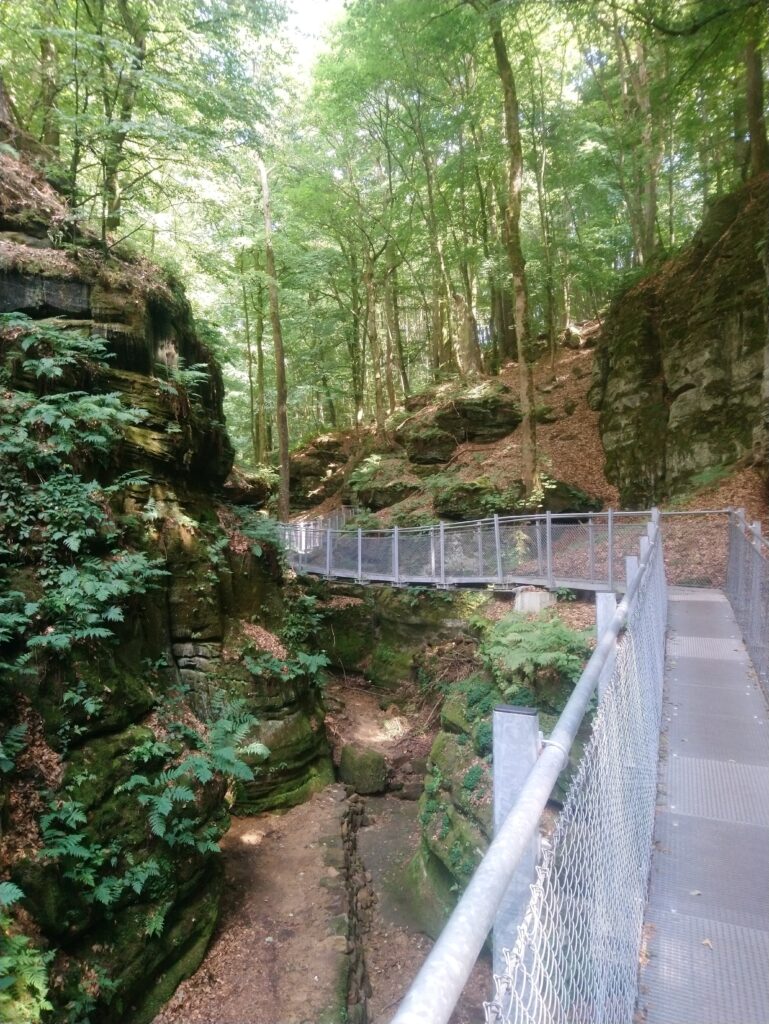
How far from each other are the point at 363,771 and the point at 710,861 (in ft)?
23.4

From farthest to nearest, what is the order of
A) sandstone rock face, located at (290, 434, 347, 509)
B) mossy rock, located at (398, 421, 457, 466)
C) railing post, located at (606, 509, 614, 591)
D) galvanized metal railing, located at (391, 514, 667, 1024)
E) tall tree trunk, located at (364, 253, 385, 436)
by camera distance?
sandstone rock face, located at (290, 434, 347, 509), tall tree trunk, located at (364, 253, 385, 436), mossy rock, located at (398, 421, 457, 466), railing post, located at (606, 509, 614, 591), galvanized metal railing, located at (391, 514, 667, 1024)

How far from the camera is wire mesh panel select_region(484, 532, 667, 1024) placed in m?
1.15

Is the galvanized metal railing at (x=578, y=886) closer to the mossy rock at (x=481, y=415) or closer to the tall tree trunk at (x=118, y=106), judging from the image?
the tall tree trunk at (x=118, y=106)

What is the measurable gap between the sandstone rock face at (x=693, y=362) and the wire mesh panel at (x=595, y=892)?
32.5ft

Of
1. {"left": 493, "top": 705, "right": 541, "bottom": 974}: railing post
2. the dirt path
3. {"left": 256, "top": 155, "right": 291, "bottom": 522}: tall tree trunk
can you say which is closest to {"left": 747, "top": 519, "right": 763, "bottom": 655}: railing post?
{"left": 493, "top": 705, "right": 541, "bottom": 974}: railing post

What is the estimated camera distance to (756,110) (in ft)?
38.5

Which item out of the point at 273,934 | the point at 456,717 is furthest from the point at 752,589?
the point at 273,934

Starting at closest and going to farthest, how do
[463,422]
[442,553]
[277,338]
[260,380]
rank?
[442,553] → [277,338] → [463,422] → [260,380]

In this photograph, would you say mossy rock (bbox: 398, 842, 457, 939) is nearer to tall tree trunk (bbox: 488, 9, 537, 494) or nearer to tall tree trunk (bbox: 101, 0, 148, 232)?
tall tree trunk (bbox: 488, 9, 537, 494)

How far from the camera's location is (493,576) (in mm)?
9805

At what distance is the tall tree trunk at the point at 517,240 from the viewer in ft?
36.9

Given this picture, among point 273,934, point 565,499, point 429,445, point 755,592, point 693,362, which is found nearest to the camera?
point 755,592

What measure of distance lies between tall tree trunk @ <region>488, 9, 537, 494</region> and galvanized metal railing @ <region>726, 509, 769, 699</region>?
5033 millimetres

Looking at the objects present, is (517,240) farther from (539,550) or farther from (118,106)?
(118,106)
